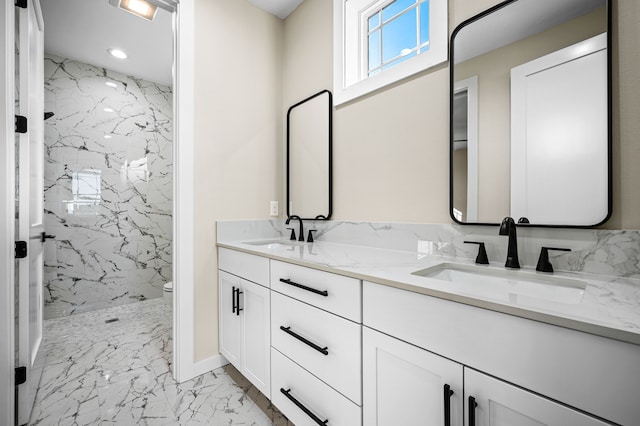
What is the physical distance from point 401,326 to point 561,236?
708 millimetres

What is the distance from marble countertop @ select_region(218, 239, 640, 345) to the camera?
22.2 inches

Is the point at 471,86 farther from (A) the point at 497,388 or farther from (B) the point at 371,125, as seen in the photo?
(A) the point at 497,388

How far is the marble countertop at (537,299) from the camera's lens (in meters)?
0.56

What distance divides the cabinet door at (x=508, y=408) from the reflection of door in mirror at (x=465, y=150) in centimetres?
74

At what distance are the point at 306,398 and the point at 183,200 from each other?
1319 mm

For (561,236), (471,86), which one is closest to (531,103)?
(471,86)

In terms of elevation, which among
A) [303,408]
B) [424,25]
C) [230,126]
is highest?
[424,25]

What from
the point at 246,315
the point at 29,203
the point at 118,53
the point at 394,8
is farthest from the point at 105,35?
the point at 246,315

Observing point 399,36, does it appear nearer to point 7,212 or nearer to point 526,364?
point 526,364

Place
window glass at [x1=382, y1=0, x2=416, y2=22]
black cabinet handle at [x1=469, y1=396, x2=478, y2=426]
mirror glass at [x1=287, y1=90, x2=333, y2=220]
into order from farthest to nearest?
mirror glass at [x1=287, y1=90, x2=333, y2=220], window glass at [x1=382, y1=0, x2=416, y2=22], black cabinet handle at [x1=469, y1=396, x2=478, y2=426]

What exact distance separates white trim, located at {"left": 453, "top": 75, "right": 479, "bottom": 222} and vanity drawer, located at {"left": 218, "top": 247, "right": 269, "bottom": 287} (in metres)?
1.00

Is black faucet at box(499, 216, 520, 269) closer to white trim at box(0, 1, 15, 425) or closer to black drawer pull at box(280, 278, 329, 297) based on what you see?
black drawer pull at box(280, 278, 329, 297)

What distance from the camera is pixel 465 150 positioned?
1.30 metres

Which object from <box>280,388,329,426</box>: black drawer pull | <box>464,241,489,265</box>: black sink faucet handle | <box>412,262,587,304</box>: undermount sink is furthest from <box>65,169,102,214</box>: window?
<box>464,241,489,265</box>: black sink faucet handle
